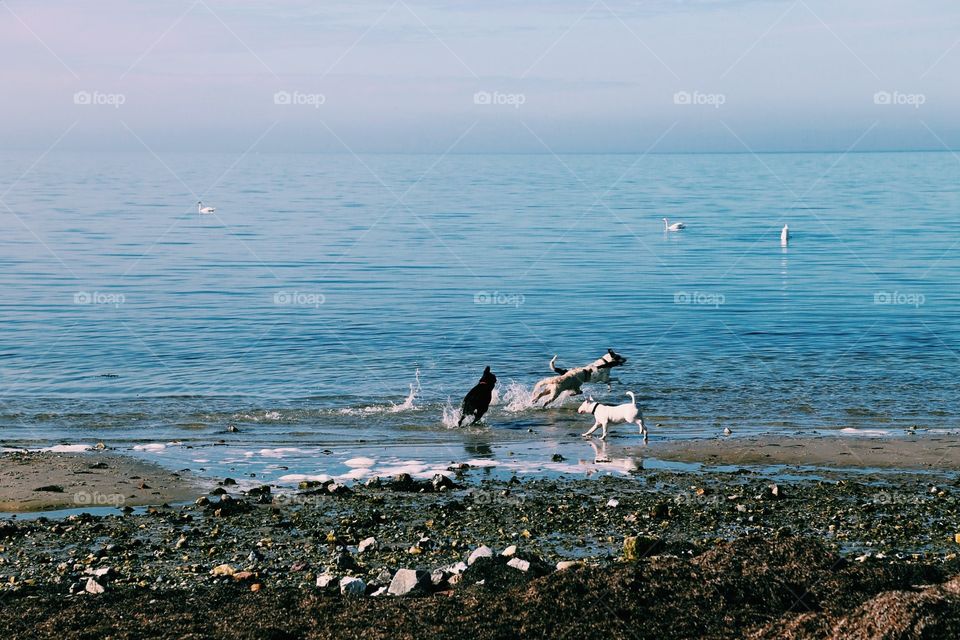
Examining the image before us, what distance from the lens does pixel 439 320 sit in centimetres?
3106

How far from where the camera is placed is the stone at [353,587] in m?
9.05

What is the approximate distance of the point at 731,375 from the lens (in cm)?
2300

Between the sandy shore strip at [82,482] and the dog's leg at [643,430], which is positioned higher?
the dog's leg at [643,430]

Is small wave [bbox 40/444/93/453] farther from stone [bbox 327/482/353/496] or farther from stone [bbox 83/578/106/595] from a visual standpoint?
stone [bbox 83/578/106/595]

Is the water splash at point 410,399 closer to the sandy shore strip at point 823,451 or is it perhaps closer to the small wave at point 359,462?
the small wave at point 359,462

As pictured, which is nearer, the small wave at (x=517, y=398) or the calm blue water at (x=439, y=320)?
the calm blue water at (x=439, y=320)

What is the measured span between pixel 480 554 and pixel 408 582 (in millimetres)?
989

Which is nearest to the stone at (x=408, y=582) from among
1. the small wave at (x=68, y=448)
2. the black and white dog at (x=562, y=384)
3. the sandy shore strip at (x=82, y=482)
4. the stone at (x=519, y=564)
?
the stone at (x=519, y=564)

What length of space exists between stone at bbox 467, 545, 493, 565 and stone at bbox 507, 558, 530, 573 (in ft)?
1.06

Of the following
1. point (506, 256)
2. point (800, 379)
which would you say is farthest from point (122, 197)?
point (800, 379)

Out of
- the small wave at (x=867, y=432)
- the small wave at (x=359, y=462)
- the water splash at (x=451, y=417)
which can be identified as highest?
the water splash at (x=451, y=417)

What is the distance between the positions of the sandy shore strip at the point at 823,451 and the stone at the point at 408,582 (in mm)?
7047

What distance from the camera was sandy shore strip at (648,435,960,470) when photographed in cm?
1504

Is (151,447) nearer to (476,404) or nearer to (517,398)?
(476,404)
